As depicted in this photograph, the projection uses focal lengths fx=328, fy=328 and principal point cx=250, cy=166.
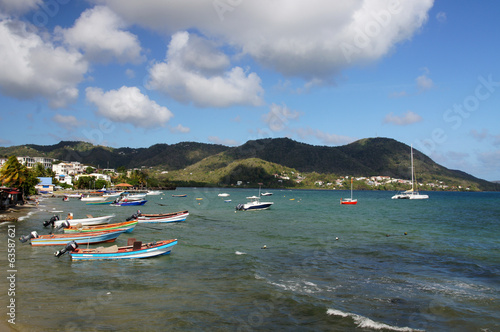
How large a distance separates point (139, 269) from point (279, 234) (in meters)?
17.3

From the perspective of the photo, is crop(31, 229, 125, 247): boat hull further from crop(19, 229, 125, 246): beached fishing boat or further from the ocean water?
the ocean water

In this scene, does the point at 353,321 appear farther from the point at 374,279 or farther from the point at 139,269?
the point at 139,269

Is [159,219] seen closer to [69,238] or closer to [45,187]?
[69,238]

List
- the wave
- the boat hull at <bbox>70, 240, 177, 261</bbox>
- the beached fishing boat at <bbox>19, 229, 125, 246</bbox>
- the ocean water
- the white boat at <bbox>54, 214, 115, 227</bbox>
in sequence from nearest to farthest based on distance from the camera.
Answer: the wave
the ocean water
the boat hull at <bbox>70, 240, 177, 261</bbox>
the beached fishing boat at <bbox>19, 229, 125, 246</bbox>
the white boat at <bbox>54, 214, 115, 227</bbox>

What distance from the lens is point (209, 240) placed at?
2931 centimetres

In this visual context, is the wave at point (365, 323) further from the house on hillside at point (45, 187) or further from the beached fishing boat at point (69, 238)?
the house on hillside at point (45, 187)

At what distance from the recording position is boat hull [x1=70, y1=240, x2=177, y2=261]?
20.5 meters

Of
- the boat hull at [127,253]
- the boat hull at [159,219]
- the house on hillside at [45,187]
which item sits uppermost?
the house on hillside at [45,187]

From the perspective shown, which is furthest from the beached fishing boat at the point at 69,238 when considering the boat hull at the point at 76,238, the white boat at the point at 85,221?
the white boat at the point at 85,221

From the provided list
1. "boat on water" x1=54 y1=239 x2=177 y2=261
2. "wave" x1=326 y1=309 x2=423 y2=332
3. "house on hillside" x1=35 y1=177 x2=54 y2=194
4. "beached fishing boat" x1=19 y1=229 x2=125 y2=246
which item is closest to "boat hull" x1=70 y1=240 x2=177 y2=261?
"boat on water" x1=54 y1=239 x2=177 y2=261

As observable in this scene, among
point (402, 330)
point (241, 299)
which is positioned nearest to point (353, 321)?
point (402, 330)

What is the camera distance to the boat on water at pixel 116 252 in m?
20.6

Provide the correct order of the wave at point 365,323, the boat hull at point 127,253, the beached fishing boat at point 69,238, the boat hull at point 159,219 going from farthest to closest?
1. the boat hull at point 159,219
2. the beached fishing boat at point 69,238
3. the boat hull at point 127,253
4. the wave at point 365,323

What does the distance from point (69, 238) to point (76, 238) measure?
49 cm
